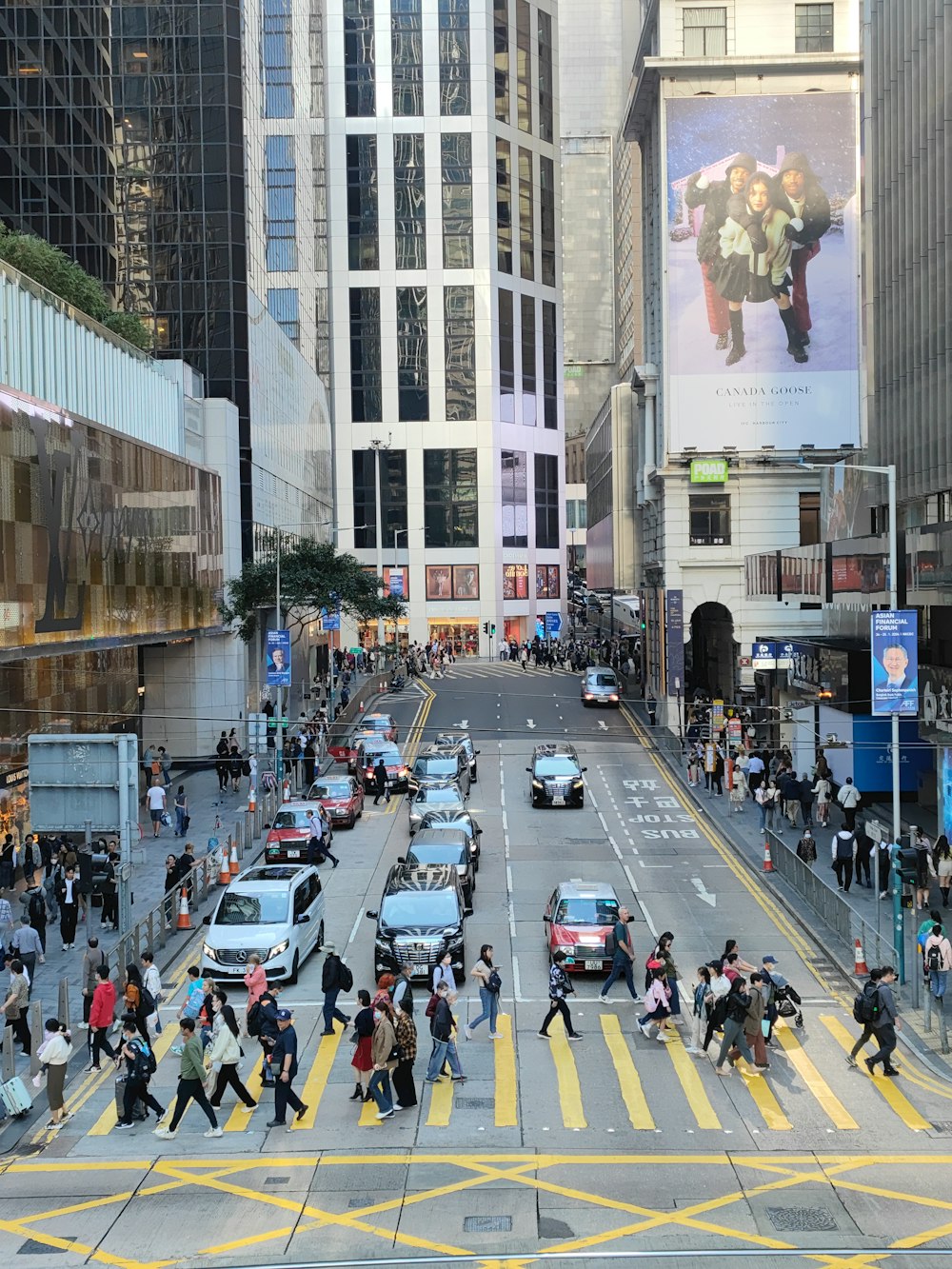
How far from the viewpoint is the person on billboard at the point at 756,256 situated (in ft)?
205

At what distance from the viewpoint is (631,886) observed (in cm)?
3188

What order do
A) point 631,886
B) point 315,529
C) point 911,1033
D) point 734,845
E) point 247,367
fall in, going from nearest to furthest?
point 911,1033
point 631,886
point 734,845
point 247,367
point 315,529

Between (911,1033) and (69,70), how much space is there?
5514 cm

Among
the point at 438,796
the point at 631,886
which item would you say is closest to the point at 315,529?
the point at 438,796

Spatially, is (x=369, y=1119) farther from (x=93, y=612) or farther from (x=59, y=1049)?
(x=93, y=612)

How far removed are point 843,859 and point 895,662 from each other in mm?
6095

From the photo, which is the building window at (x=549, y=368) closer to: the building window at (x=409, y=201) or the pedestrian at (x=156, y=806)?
the building window at (x=409, y=201)

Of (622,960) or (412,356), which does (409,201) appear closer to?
(412,356)

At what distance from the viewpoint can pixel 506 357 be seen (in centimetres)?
10919

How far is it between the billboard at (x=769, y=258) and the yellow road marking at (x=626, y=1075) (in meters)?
44.9

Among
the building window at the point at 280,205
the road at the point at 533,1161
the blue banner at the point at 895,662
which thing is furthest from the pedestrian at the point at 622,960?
the building window at the point at 280,205

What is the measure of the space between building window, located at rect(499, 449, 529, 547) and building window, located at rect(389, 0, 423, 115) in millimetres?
26552

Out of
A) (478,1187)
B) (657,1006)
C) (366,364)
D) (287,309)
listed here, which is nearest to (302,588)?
(287,309)

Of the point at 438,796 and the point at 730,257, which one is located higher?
the point at 730,257
